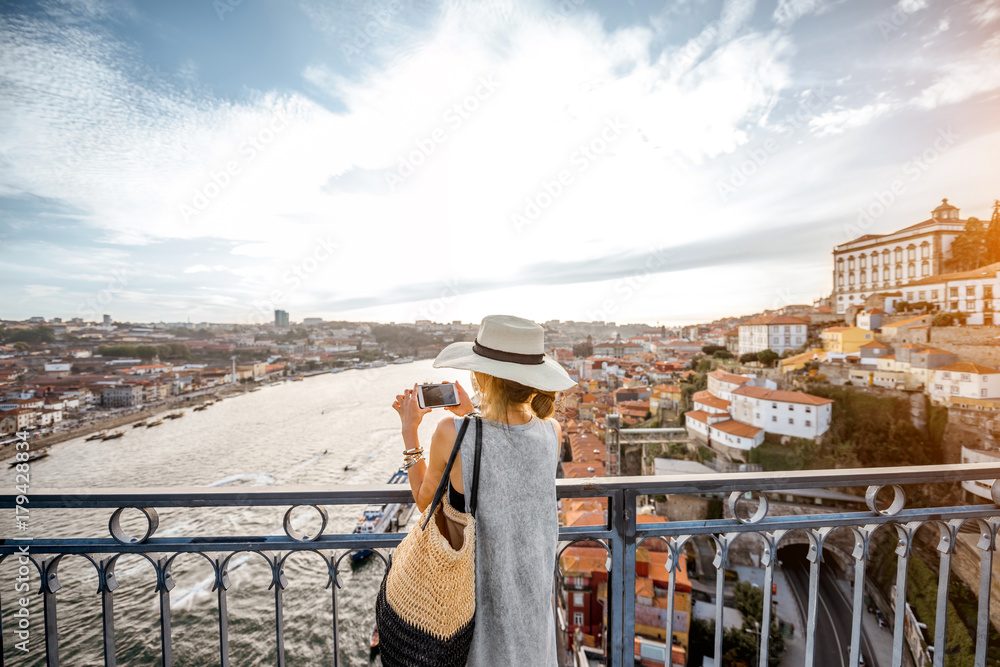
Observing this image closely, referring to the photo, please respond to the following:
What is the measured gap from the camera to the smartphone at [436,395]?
3.52ft

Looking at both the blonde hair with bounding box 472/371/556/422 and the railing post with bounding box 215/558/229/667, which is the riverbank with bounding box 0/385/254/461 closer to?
the railing post with bounding box 215/558/229/667

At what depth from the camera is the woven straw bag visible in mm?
860

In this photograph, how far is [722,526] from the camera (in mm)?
1293

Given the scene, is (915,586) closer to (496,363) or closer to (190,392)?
(496,363)

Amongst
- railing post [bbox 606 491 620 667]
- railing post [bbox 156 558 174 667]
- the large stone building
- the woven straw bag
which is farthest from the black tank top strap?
the large stone building

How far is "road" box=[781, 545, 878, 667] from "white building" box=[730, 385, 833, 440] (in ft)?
20.9

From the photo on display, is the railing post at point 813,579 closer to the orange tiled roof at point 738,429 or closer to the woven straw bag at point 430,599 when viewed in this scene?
the woven straw bag at point 430,599

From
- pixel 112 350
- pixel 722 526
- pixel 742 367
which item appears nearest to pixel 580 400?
pixel 742 367

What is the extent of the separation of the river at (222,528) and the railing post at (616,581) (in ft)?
10.4

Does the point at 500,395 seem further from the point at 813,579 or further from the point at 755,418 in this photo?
the point at 755,418

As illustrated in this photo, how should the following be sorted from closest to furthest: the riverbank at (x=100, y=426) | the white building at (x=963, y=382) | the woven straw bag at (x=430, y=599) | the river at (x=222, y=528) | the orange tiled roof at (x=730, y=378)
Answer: the woven straw bag at (x=430, y=599)
the riverbank at (x=100, y=426)
the river at (x=222, y=528)
the white building at (x=963, y=382)
the orange tiled roof at (x=730, y=378)

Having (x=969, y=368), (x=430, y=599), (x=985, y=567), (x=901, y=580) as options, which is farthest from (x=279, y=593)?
(x=969, y=368)

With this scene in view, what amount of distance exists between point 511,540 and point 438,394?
0.41 metres

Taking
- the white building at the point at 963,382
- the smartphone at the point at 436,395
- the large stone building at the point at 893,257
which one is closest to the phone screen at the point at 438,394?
the smartphone at the point at 436,395
